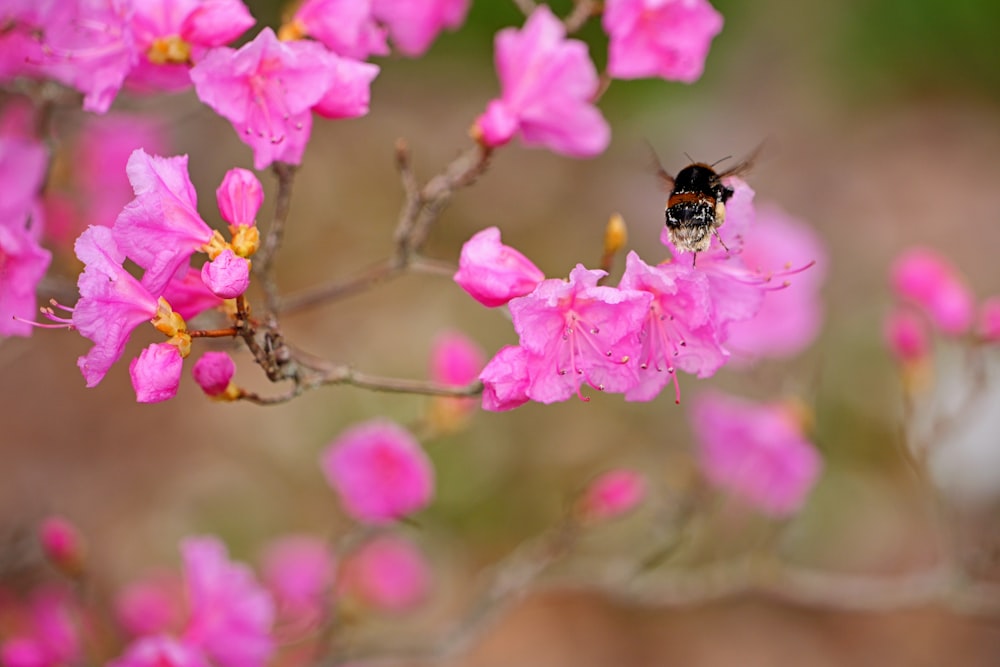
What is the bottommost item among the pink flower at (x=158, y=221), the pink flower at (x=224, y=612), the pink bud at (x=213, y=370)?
the pink flower at (x=224, y=612)

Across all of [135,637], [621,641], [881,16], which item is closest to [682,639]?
[621,641]

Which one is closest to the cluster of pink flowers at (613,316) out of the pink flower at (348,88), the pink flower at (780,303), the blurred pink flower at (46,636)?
the pink flower at (348,88)

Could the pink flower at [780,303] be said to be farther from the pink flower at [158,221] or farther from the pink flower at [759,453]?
the pink flower at [158,221]

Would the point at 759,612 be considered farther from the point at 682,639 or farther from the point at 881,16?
the point at 881,16

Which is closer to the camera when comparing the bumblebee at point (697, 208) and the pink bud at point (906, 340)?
the bumblebee at point (697, 208)

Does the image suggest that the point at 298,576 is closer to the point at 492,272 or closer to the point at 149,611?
the point at 149,611

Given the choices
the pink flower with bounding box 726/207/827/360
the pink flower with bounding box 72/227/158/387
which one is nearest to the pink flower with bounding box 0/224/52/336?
the pink flower with bounding box 72/227/158/387

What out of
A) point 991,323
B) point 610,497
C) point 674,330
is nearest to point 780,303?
point 991,323
